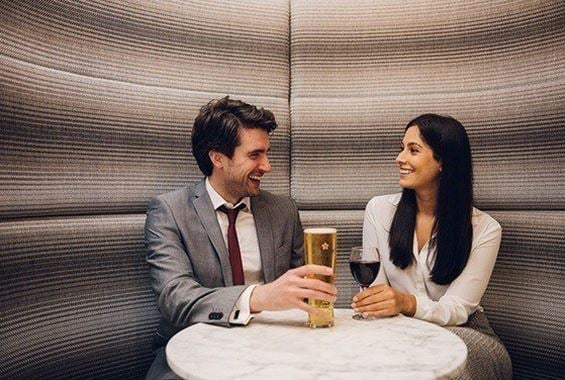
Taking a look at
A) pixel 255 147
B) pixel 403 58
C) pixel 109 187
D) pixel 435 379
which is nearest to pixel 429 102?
pixel 403 58

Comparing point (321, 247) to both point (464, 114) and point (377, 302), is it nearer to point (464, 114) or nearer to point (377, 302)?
point (377, 302)

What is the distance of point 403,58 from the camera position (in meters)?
2.56

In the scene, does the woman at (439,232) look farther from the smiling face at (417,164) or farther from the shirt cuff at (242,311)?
the shirt cuff at (242,311)

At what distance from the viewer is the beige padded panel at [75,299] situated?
70.2 inches

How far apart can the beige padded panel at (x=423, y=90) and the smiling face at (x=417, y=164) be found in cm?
27

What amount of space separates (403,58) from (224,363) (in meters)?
1.82

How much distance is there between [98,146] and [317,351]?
126cm

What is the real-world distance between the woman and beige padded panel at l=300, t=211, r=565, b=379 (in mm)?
209

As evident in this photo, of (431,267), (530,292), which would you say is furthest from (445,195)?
(530,292)

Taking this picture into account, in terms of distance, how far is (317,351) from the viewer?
1279mm

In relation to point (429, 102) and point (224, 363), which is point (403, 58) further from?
point (224, 363)

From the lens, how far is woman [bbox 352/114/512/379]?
6.77 feet

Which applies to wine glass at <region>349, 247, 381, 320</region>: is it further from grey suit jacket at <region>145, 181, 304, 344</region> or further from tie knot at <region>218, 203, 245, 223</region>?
tie knot at <region>218, 203, 245, 223</region>

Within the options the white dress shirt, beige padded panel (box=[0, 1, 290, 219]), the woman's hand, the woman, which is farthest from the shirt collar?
the woman's hand
